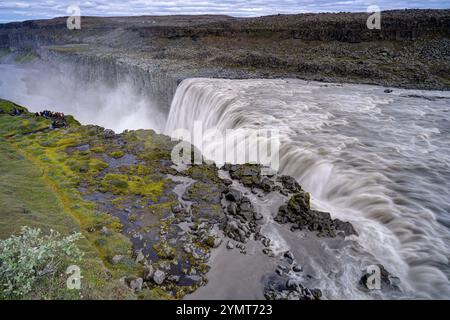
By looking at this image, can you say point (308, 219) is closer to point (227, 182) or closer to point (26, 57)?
point (227, 182)

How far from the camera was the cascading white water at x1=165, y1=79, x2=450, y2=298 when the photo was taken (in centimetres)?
1151

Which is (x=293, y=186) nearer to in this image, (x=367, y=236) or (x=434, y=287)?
(x=367, y=236)

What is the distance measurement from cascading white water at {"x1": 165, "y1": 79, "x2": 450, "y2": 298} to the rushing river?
0.14ft

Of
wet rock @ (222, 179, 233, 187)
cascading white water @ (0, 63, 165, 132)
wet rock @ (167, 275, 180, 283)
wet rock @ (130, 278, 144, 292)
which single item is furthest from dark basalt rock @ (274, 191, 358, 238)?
cascading white water @ (0, 63, 165, 132)

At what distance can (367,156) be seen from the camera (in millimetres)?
18688

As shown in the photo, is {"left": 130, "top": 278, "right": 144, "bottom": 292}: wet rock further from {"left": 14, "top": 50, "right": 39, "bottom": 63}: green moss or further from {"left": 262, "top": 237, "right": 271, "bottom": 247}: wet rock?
{"left": 14, "top": 50, "right": 39, "bottom": 63}: green moss

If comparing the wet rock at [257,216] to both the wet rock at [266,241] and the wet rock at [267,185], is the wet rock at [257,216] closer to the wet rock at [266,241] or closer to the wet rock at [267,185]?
the wet rock at [266,241]

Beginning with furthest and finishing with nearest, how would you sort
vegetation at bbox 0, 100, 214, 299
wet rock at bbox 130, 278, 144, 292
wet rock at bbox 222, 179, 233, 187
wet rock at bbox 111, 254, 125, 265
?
1. wet rock at bbox 222, 179, 233, 187
2. wet rock at bbox 111, 254, 125, 265
3. vegetation at bbox 0, 100, 214, 299
4. wet rock at bbox 130, 278, 144, 292

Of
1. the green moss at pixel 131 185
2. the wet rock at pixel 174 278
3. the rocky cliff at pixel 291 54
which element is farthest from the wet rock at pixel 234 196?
the rocky cliff at pixel 291 54

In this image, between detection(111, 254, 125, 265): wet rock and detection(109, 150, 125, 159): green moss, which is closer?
detection(111, 254, 125, 265): wet rock

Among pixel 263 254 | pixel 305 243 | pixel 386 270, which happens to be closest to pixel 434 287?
pixel 386 270

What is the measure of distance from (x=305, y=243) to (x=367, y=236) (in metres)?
2.27

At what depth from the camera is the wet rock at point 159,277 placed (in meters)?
11.1

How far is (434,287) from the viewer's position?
1006 cm
